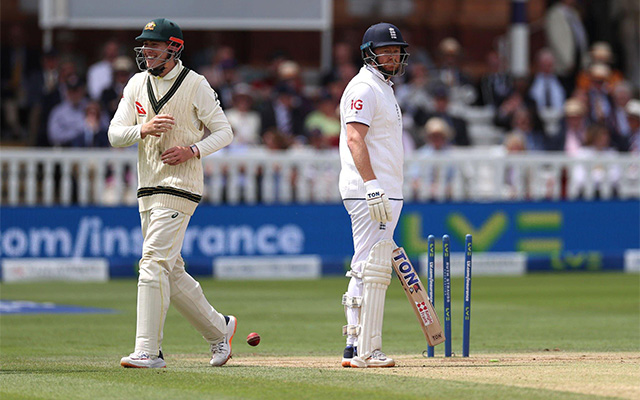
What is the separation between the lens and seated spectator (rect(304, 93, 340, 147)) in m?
18.1

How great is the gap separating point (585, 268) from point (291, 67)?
5.39m

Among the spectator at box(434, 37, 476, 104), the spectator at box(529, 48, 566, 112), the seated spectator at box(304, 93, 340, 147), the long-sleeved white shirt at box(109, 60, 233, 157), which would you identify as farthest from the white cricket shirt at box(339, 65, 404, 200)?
the spectator at box(529, 48, 566, 112)

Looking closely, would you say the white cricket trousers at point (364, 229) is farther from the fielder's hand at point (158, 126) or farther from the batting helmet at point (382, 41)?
the fielder's hand at point (158, 126)

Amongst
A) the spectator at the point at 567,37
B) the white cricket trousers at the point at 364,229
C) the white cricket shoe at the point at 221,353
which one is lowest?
the white cricket shoe at the point at 221,353

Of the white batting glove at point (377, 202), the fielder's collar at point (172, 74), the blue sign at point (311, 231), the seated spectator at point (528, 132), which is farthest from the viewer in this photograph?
the seated spectator at point (528, 132)

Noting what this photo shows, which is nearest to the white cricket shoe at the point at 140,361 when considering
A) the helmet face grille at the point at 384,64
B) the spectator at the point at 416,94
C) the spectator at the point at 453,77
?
the helmet face grille at the point at 384,64

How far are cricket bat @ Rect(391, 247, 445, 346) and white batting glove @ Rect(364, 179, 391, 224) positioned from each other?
1.55 ft

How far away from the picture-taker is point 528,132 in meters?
19.1

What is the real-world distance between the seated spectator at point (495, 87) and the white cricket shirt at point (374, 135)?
42.7 feet

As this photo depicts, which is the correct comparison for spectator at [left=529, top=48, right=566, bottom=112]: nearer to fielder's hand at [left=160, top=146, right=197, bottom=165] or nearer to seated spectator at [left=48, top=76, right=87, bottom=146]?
seated spectator at [left=48, top=76, right=87, bottom=146]

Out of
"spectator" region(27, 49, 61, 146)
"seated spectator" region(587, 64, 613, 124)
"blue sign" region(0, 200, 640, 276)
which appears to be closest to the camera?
"blue sign" region(0, 200, 640, 276)

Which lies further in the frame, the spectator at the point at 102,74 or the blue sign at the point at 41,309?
the spectator at the point at 102,74

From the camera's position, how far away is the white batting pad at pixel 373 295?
26.1 feet

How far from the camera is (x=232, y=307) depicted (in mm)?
12859
